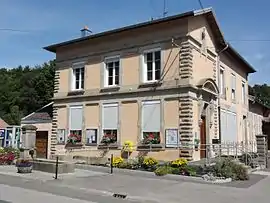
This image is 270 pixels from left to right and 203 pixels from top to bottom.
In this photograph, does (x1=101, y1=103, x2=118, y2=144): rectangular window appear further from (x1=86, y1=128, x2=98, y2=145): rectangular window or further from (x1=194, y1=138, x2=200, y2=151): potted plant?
(x1=194, y1=138, x2=200, y2=151): potted plant

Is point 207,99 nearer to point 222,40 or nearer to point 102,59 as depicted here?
point 222,40

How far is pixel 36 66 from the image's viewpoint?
73188 millimetres

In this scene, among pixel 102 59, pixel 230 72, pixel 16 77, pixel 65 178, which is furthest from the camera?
pixel 16 77

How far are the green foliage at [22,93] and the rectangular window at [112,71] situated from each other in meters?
29.4

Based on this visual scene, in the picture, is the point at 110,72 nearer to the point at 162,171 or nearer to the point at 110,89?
the point at 110,89

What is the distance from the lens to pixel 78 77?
24.0 m

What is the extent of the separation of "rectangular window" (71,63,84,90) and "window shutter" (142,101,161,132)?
5.71 m

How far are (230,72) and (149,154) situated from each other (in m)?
10.9

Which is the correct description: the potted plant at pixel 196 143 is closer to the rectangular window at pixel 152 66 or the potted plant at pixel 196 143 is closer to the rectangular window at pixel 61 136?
the rectangular window at pixel 152 66

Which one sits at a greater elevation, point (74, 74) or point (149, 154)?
point (74, 74)

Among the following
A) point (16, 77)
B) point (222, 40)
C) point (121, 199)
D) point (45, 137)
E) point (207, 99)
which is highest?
point (16, 77)

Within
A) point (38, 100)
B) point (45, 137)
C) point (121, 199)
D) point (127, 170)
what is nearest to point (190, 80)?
point (127, 170)

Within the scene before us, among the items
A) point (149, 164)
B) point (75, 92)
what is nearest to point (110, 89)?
point (75, 92)

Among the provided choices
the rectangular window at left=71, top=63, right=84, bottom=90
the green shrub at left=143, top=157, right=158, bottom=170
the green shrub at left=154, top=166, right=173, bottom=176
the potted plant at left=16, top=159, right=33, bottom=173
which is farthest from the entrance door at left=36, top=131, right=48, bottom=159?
the green shrub at left=154, top=166, right=173, bottom=176
